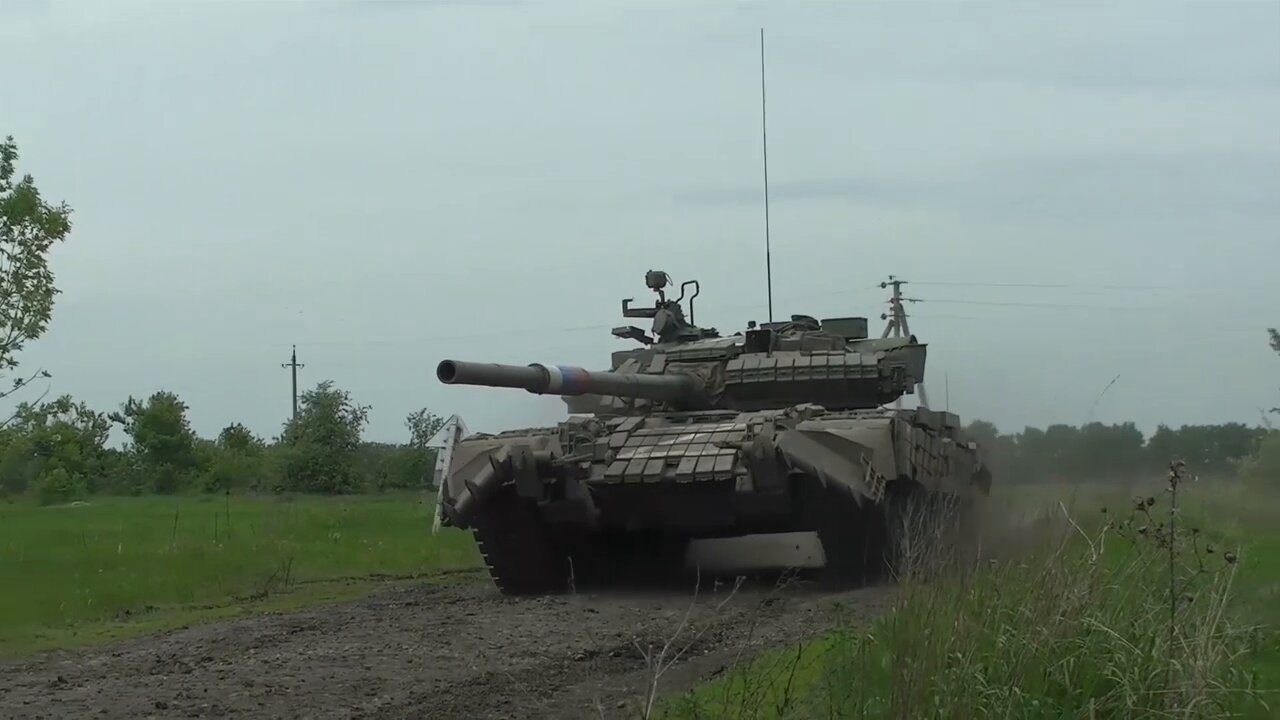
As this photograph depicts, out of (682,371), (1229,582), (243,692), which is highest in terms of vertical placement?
(682,371)

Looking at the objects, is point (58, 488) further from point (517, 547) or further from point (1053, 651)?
point (1053, 651)

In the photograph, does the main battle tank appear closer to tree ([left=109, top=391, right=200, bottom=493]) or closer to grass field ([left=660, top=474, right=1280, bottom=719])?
grass field ([left=660, top=474, right=1280, bottom=719])

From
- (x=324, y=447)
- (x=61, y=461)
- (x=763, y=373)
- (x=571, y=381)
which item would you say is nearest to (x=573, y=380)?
(x=571, y=381)

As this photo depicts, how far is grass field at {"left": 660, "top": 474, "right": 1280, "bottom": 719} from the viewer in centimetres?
605

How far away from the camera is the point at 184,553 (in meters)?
17.0

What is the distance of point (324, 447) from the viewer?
3509cm

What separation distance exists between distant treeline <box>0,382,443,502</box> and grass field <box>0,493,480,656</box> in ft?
17.2

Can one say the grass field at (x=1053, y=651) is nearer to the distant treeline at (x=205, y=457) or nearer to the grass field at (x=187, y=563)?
the grass field at (x=187, y=563)

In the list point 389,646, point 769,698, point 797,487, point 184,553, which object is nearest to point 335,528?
point 184,553

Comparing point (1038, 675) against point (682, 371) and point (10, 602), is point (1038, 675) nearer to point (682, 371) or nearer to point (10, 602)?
point (682, 371)

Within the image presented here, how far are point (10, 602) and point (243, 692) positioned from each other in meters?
6.69

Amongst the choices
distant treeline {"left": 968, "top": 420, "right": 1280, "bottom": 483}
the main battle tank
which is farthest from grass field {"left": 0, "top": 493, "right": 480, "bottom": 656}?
distant treeline {"left": 968, "top": 420, "right": 1280, "bottom": 483}

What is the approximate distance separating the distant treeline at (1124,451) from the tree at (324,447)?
22.8m

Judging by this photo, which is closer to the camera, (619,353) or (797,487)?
(797,487)
